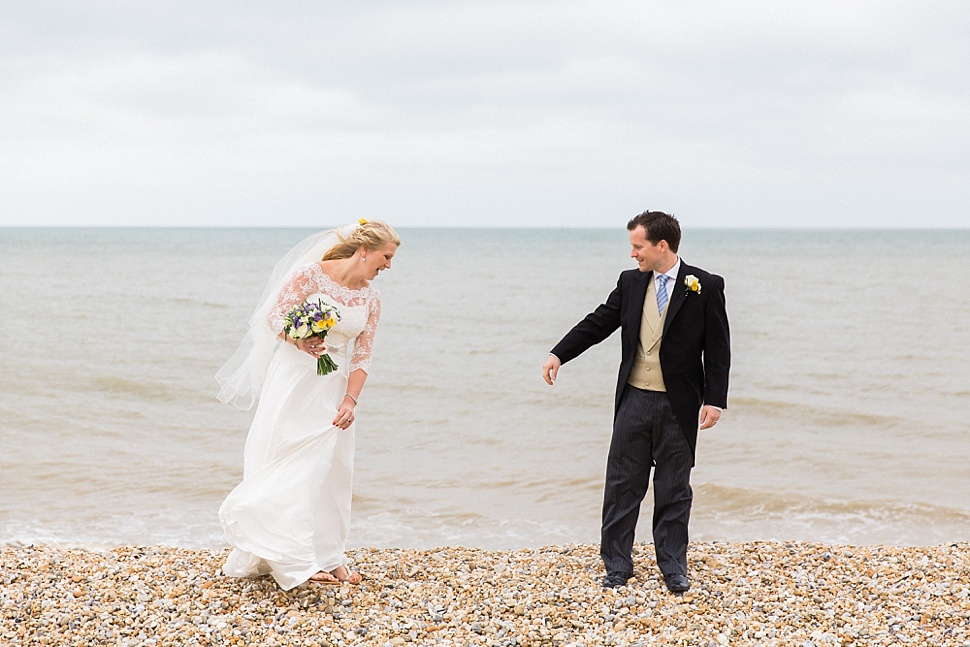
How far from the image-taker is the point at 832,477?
8.84 meters

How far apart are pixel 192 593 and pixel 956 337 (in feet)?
56.3

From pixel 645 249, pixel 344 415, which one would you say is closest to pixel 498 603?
pixel 344 415

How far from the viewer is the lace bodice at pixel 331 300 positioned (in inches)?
196

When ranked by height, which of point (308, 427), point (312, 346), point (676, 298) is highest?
point (676, 298)

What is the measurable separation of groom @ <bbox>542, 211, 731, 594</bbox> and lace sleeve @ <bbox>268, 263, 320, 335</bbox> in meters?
1.39

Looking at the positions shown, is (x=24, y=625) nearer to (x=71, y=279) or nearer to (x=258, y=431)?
(x=258, y=431)

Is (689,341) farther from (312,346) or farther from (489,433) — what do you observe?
(489,433)

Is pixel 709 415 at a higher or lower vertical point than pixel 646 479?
higher

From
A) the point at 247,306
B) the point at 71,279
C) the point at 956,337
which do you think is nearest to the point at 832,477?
the point at 956,337

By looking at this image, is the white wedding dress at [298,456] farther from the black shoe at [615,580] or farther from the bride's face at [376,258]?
the black shoe at [615,580]

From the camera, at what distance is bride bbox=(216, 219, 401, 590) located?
4.83 meters

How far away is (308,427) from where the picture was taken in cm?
497

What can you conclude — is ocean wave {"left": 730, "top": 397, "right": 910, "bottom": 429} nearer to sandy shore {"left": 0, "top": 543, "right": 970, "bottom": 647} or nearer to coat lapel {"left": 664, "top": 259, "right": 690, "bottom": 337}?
sandy shore {"left": 0, "top": 543, "right": 970, "bottom": 647}

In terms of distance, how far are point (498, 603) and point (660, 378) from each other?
1494 mm
